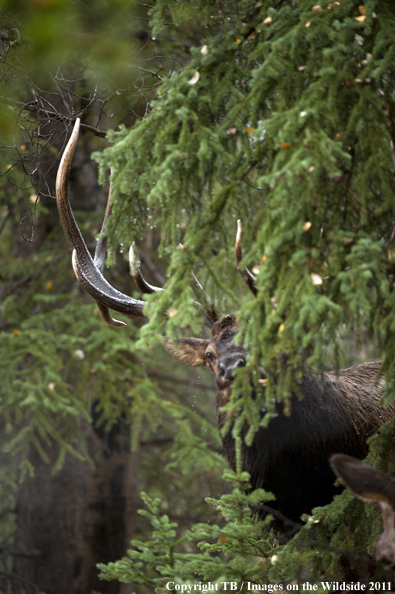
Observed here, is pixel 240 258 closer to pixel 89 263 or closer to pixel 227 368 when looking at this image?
pixel 227 368

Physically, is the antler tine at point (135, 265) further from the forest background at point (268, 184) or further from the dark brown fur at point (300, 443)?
the dark brown fur at point (300, 443)

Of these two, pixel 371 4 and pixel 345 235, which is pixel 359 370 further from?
pixel 371 4

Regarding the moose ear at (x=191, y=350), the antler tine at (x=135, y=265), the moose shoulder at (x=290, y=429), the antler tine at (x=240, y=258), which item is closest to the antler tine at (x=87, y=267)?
the moose shoulder at (x=290, y=429)

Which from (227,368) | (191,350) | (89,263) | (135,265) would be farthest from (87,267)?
(227,368)

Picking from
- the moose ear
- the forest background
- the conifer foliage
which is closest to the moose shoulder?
the moose ear

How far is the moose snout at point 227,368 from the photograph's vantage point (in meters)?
3.30

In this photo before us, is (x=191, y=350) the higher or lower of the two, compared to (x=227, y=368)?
lower

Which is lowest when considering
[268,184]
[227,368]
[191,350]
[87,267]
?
[191,350]

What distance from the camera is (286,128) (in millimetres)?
2227

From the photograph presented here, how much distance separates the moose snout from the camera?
3.30 m

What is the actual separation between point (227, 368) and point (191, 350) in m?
0.86

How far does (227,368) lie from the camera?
3320 millimetres

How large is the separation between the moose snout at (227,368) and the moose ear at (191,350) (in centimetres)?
66

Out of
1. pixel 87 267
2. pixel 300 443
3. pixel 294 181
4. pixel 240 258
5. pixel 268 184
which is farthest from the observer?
pixel 87 267
